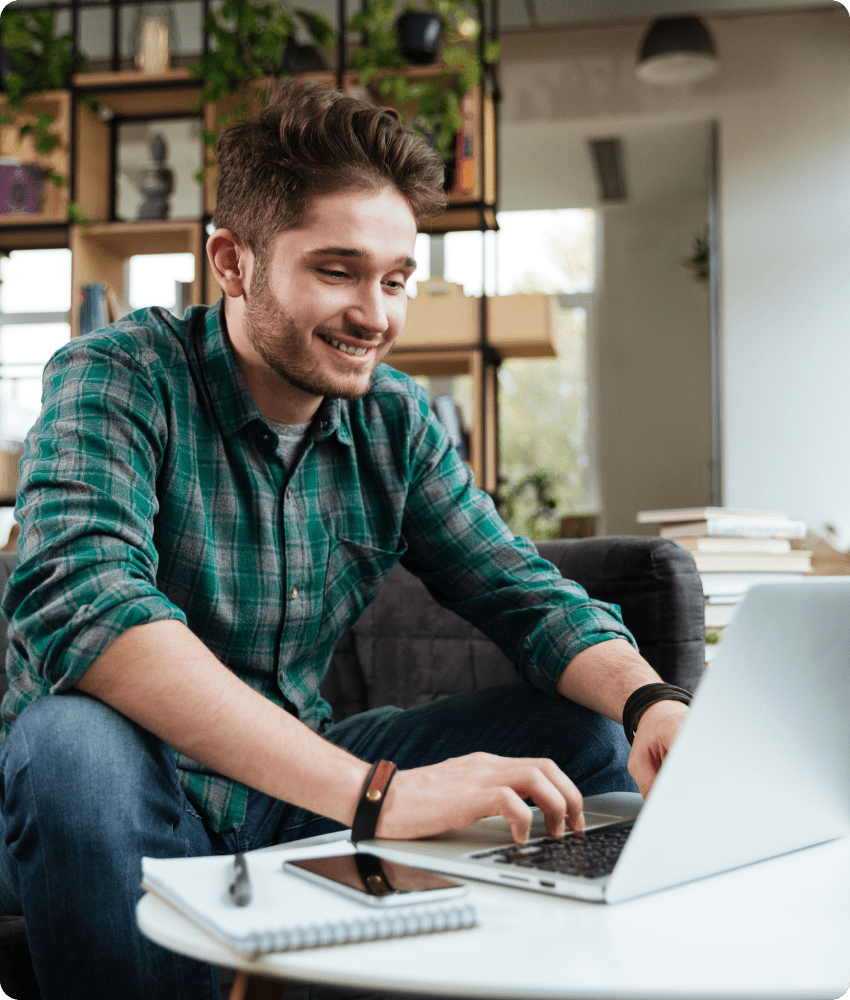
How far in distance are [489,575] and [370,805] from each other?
1.89ft

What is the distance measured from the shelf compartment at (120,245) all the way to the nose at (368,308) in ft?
9.07

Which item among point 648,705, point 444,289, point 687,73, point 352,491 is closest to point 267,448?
point 352,491

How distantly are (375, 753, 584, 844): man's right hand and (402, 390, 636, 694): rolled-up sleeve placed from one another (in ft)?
1.28

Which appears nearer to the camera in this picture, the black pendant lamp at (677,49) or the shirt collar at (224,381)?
the shirt collar at (224,381)

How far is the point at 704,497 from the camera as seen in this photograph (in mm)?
6656

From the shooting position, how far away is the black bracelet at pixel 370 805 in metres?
0.78

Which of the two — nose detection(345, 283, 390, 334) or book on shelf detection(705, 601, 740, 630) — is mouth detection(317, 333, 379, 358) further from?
book on shelf detection(705, 601, 740, 630)

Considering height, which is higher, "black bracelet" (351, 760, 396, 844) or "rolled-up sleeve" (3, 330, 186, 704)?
"rolled-up sleeve" (3, 330, 186, 704)

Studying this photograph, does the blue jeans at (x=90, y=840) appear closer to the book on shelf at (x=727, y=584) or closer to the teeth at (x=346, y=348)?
the teeth at (x=346, y=348)

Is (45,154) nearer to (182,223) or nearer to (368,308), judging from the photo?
(182,223)

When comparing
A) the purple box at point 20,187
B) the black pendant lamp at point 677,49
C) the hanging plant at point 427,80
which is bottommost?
the purple box at point 20,187

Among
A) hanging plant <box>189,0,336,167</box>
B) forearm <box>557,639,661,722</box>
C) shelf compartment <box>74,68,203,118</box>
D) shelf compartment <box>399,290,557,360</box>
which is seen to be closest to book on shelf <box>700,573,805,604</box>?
forearm <box>557,639,661,722</box>

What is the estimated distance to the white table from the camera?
51 cm

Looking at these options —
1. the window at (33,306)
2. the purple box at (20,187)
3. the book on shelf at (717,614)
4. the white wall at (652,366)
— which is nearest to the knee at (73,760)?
the book on shelf at (717,614)
